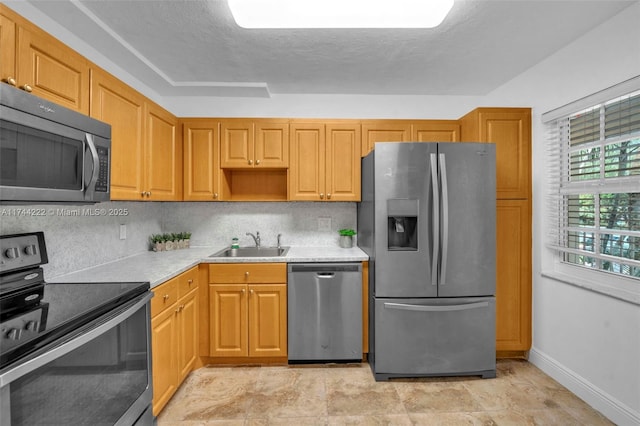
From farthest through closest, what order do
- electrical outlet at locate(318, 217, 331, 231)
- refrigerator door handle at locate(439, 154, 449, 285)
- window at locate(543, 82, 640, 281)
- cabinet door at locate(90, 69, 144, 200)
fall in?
electrical outlet at locate(318, 217, 331, 231), refrigerator door handle at locate(439, 154, 449, 285), window at locate(543, 82, 640, 281), cabinet door at locate(90, 69, 144, 200)

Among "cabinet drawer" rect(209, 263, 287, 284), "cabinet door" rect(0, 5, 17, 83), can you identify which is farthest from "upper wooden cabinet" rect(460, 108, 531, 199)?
"cabinet door" rect(0, 5, 17, 83)

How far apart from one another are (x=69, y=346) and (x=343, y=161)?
2315mm

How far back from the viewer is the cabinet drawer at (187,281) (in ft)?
6.70

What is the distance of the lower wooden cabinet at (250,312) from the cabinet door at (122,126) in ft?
2.95

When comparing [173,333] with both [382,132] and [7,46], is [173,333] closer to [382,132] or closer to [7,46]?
[7,46]

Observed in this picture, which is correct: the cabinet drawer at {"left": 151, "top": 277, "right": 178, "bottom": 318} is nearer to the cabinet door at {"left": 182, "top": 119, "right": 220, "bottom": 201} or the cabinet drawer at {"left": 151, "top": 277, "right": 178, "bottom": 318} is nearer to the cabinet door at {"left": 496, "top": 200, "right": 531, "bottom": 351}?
the cabinet door at {"left": 182, "top": 119, "right": 220, "bottom": 201}

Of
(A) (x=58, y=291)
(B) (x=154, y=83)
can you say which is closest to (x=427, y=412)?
(A) (x=58, y=291)

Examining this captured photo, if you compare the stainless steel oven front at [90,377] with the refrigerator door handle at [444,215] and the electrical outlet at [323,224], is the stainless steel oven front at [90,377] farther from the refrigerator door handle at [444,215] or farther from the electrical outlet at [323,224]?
the refrigerator door handle at [444,215]

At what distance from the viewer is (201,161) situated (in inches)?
110

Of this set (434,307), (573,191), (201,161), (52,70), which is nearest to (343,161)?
(201,161)

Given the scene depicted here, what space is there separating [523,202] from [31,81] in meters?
3.28

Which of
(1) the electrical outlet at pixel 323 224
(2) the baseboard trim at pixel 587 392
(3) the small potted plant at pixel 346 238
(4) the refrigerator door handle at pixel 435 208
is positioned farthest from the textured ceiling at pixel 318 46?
(2) the baseboard trim at pixel 587 392

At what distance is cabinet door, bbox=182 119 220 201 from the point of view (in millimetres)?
2762

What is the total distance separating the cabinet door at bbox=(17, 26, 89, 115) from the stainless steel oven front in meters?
1.07
